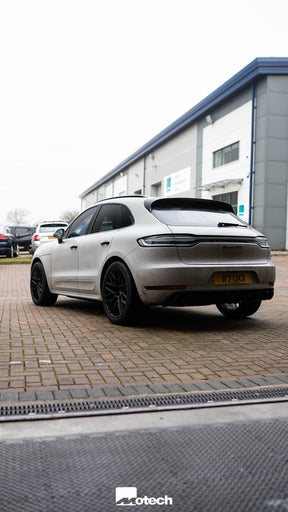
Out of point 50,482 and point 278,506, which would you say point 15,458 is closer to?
point 50,482

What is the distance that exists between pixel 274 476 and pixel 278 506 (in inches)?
10.1

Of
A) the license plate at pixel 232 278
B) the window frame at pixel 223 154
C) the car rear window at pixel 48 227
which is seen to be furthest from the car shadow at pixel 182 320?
the window frame at pixel 223 154

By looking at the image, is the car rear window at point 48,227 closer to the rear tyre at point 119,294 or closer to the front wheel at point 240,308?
the front wheel at point 240,308

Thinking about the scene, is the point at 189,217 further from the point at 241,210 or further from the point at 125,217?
the point at 241,210

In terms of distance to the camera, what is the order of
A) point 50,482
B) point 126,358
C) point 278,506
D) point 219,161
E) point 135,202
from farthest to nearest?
point 219,161 < point 135,202 < point 126,358 < point 50,482 < point 278,506

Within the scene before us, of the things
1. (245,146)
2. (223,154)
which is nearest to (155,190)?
(223,154)

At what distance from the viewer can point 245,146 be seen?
28969 mm

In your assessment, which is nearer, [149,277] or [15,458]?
[15,458]

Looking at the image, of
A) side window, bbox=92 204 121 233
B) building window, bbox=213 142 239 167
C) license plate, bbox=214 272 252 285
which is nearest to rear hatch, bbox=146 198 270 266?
license plate, bbox=214 272 252 285

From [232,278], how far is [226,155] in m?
26.8

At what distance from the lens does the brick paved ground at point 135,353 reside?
381cm

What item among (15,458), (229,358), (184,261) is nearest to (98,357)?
(229,358)

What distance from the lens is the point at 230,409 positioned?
3281mm

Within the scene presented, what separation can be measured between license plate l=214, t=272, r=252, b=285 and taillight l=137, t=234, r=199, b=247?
48 cm
